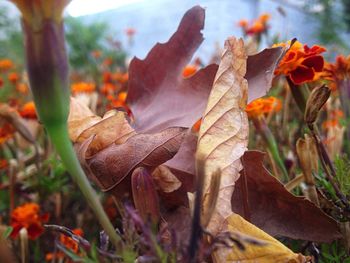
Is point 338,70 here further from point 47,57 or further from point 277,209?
point 47,57

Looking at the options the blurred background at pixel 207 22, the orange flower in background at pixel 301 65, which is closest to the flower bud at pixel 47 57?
the orange flower in background at pixel 301 65

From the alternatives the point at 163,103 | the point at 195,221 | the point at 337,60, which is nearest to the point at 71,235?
the point at 195,221

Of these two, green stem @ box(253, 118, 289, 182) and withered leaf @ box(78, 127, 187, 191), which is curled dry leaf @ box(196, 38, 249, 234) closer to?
withered leaf @ box(78, 127, 187, 191)

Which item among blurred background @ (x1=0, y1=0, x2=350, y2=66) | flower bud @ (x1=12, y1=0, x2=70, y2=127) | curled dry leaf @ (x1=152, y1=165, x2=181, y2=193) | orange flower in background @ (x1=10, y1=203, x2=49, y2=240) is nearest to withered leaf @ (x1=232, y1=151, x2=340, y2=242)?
curled dry leaf @ (x1=152, y1=165, x2=181, y2=193)

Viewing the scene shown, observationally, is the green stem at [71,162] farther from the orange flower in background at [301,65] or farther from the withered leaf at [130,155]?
the orange flower in background at [301,65]

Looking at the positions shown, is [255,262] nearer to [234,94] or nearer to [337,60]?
[234,94]

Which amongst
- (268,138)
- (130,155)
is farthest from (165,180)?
(268,138)
